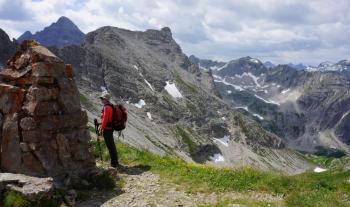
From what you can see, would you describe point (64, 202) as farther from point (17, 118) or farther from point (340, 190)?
point (340, 190)

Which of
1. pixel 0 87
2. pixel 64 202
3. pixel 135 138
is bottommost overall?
pixel 135 138

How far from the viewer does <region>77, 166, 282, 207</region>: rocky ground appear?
18.2 meters

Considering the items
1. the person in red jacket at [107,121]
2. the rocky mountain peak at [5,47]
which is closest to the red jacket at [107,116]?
the person in red jacket at [107,121]

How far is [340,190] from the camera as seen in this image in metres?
19.4

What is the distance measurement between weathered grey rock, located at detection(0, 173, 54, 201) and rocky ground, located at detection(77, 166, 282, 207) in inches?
78.5

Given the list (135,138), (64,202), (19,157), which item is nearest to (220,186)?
(64,202)

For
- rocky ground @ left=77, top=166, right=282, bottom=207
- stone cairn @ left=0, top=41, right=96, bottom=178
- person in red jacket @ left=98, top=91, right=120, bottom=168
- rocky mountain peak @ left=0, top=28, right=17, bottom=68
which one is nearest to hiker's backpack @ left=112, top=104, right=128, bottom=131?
person in red jacket @ left=98, top=91, right=120, bottom=168

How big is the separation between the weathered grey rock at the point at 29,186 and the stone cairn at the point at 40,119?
3016 mm

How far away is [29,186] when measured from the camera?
54.0 feet

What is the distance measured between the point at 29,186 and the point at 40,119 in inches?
189

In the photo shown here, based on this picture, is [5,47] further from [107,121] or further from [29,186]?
[29,186]

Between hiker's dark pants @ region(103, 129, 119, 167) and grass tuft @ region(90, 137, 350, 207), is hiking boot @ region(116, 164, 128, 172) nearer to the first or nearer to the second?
hiker's dark pants @ region(103, 129, 119, 167)

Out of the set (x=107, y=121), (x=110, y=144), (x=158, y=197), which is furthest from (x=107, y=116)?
(x=158, y=197)

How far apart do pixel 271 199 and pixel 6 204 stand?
1000cm
